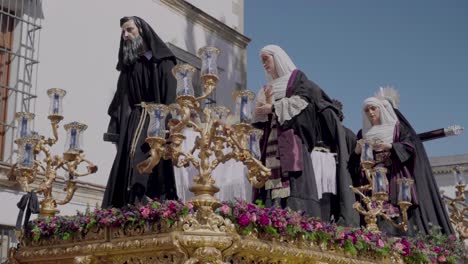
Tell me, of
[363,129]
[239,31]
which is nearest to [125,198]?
[363,129]

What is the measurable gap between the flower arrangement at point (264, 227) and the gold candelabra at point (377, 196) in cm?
47

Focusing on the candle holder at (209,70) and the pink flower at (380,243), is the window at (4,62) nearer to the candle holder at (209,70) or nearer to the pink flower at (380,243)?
the candle holder at (209,70)

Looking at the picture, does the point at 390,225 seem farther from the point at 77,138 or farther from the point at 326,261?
the point at 77,138

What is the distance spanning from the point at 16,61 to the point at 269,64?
137 inches

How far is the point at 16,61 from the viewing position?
9.23 m

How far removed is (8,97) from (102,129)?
4.91 feet

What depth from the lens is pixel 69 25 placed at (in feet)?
32.4

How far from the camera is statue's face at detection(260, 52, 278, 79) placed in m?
8.36

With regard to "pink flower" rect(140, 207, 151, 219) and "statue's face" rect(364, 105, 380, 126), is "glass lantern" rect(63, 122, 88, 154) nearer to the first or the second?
"pink flower" rect(140, 207, 151, 219)

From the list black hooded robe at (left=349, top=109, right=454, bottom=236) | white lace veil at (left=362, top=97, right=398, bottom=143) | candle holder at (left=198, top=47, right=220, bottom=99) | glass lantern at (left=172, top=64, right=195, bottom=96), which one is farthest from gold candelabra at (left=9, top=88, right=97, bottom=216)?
white lace veil at (left=362, top=97, right=398, bottom=143)

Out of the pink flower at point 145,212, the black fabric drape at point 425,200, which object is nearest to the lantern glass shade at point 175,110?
the pink flower at point 145,212

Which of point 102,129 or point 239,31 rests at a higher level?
point 239,31

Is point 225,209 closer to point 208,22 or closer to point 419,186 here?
point 419,186

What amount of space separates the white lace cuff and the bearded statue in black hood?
1306 millimetres
